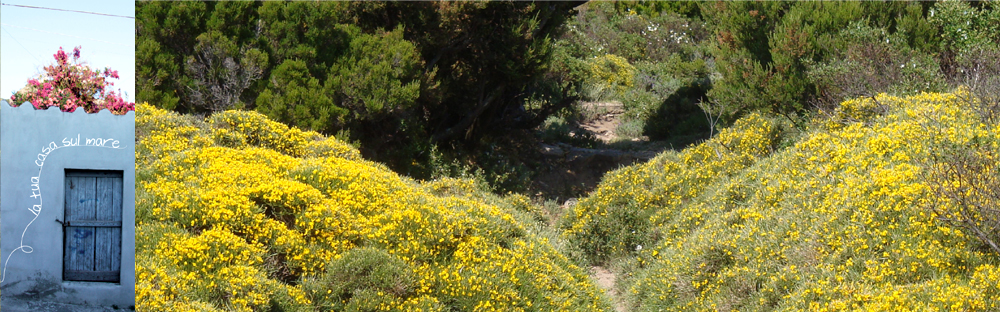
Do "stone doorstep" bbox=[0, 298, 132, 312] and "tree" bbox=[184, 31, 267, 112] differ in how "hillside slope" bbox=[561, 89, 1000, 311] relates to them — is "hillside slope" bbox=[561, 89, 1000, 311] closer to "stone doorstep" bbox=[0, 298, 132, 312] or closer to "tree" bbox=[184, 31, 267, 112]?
"stone doorstep" bbox=[0, 298, 132, 312]

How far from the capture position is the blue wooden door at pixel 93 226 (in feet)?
9.56

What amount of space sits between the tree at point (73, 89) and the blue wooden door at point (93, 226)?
11.0 inches

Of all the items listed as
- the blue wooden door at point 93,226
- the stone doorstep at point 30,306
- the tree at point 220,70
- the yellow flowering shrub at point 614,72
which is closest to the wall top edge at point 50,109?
the blue wooden door at point 93,226

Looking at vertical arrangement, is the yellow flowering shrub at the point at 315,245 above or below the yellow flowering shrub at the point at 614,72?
below

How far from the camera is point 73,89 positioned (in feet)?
10.0

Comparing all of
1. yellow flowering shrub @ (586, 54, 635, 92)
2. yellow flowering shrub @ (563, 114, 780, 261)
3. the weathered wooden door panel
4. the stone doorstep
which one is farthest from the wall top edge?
yellow flowering shrub @ (586, 54, 635, 92)

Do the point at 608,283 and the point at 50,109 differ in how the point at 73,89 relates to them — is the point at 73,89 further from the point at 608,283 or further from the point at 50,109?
the point at 608,283

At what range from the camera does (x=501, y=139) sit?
15555mm

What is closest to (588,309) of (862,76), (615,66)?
(862,76)

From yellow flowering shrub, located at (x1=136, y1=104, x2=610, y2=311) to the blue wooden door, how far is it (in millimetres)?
998

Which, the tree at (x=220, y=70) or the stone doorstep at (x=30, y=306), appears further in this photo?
the tree at (x=220, y=70)

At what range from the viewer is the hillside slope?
17.1 feet

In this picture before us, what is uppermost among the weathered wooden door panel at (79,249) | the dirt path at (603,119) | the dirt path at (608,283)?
the weathered wooden door panel at (79,249)

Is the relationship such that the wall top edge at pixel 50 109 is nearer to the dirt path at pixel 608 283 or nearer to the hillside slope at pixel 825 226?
the hillside slope at pixel 825 226
